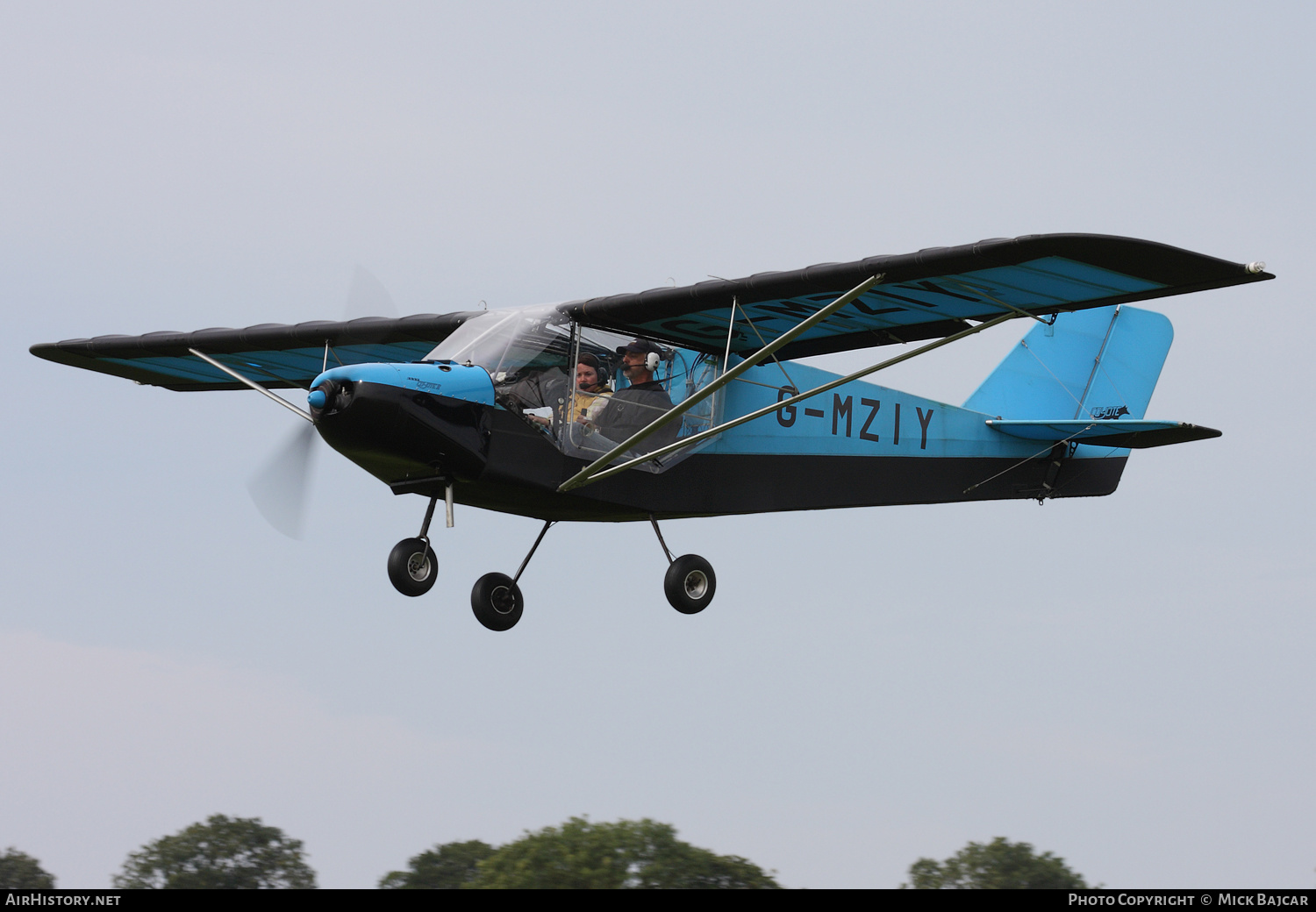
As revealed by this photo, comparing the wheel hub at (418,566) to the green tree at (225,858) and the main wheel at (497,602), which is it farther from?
the green tree at (225,858)

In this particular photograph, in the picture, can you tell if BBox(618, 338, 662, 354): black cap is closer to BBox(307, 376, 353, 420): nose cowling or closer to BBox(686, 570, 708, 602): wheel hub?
BBox(686, 570, 708, 602): wheel hub

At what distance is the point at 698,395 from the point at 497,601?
270 centimetres

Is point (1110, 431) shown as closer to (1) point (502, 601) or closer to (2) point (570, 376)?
(2) point (570, 376)

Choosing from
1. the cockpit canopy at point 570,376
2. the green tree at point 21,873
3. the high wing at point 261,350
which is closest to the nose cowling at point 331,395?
the cockpit canopy at point 570,376

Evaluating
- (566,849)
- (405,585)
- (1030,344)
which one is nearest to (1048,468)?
(1030,344)

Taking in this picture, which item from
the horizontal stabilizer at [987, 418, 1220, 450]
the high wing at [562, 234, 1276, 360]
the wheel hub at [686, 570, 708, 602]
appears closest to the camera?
the high wing at [562, 234, 1276, 360]

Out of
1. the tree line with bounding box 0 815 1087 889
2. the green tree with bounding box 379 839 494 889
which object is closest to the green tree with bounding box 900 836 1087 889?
the tree line with bounding box 0 815 1087 889

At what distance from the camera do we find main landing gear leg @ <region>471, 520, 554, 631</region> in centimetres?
1510

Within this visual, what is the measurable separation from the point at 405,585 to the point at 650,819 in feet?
47.2

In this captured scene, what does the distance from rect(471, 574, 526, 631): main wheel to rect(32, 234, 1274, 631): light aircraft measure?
18 millimetres

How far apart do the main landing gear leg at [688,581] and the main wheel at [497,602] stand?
1409 mm

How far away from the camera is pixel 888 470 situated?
689 inches

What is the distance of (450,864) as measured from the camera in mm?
31766
